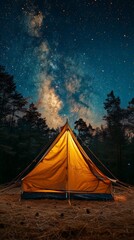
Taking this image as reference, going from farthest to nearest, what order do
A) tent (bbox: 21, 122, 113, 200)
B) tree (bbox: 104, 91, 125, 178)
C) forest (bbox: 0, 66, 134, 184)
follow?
1. tree (bbox: 104, 91, 125, 178)
2. forest (bbox: 0, 66, 134, 184)
3. tent (bbox: 21, 122, 113, 200)

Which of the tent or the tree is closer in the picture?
the tent

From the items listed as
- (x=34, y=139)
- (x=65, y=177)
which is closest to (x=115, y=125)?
(x=34, y=139)

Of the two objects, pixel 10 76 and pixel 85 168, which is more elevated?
pixel 10 76

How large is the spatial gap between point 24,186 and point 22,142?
20.1 meters

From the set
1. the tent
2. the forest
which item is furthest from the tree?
the tent

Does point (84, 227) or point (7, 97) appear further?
point (7, 97)

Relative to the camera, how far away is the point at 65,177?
866 cm

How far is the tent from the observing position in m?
8.30

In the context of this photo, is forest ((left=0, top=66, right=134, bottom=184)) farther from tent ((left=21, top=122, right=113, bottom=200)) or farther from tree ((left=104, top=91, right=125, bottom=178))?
tent ((left=21, top=122, right=113, bottom=200))

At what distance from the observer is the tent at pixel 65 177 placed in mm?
8297

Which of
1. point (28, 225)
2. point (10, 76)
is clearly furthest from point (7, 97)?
point (28, 225)

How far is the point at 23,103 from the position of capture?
82.8 ft

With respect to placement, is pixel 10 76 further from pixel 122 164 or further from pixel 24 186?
pixel 122 164

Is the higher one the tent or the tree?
the tree
